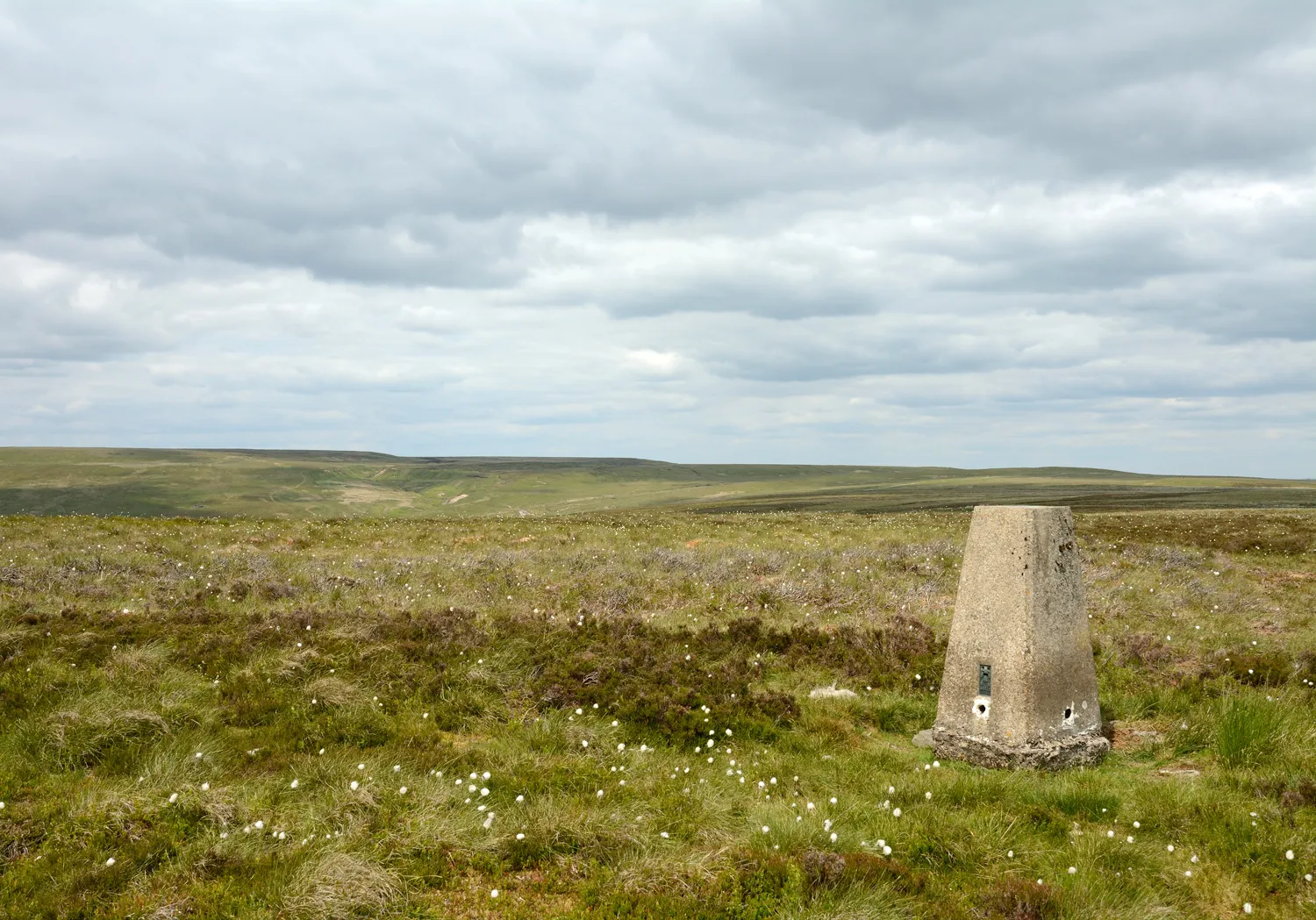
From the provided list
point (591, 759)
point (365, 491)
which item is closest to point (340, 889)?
point (591, 759)

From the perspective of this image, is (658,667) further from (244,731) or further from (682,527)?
(682,527)

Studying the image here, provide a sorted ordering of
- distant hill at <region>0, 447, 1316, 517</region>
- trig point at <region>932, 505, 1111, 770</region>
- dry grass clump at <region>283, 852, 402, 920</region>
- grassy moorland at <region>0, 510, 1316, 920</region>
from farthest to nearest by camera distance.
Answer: distant hill at <region>0, 447, 1316, 517</region> < trig point at <region>932, 505, 1111, 770</region> < grassy moorland at <region>0, 510, 1316, 920</region> < dry grass clump at <region>283, 852, 402, 920</region>

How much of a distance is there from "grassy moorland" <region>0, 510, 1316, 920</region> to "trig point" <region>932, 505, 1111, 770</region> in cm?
42

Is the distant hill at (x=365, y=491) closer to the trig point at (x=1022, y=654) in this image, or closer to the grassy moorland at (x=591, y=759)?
the grassy moorland at (x=591, y=759)

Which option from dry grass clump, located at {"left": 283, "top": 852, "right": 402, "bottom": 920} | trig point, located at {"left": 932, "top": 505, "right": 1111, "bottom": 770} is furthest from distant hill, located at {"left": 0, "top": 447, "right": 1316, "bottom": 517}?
dry grass clump, located at {"left": 283, "top": 852, "right": 402, "bottom": 920}

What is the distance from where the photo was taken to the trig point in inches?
349

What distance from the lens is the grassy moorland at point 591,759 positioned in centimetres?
586

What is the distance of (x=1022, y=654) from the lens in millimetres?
8914

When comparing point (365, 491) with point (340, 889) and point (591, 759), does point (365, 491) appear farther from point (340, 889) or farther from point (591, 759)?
point (340, 889)

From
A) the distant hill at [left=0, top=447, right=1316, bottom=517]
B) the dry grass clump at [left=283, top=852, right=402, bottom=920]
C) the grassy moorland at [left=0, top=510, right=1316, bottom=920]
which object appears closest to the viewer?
the dry grass clump at [left=283, top=852, right=402, bottom=920]

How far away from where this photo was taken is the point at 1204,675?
11945 mm

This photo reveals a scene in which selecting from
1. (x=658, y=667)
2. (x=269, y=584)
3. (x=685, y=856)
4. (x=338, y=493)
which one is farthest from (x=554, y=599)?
(x=338, y=493)

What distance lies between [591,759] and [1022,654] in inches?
206

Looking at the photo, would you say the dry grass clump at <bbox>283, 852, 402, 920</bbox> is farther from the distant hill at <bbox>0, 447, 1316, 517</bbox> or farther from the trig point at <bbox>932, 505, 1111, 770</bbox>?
the distant hill at <bbox>0, 447, 1316, 517</bbox>
